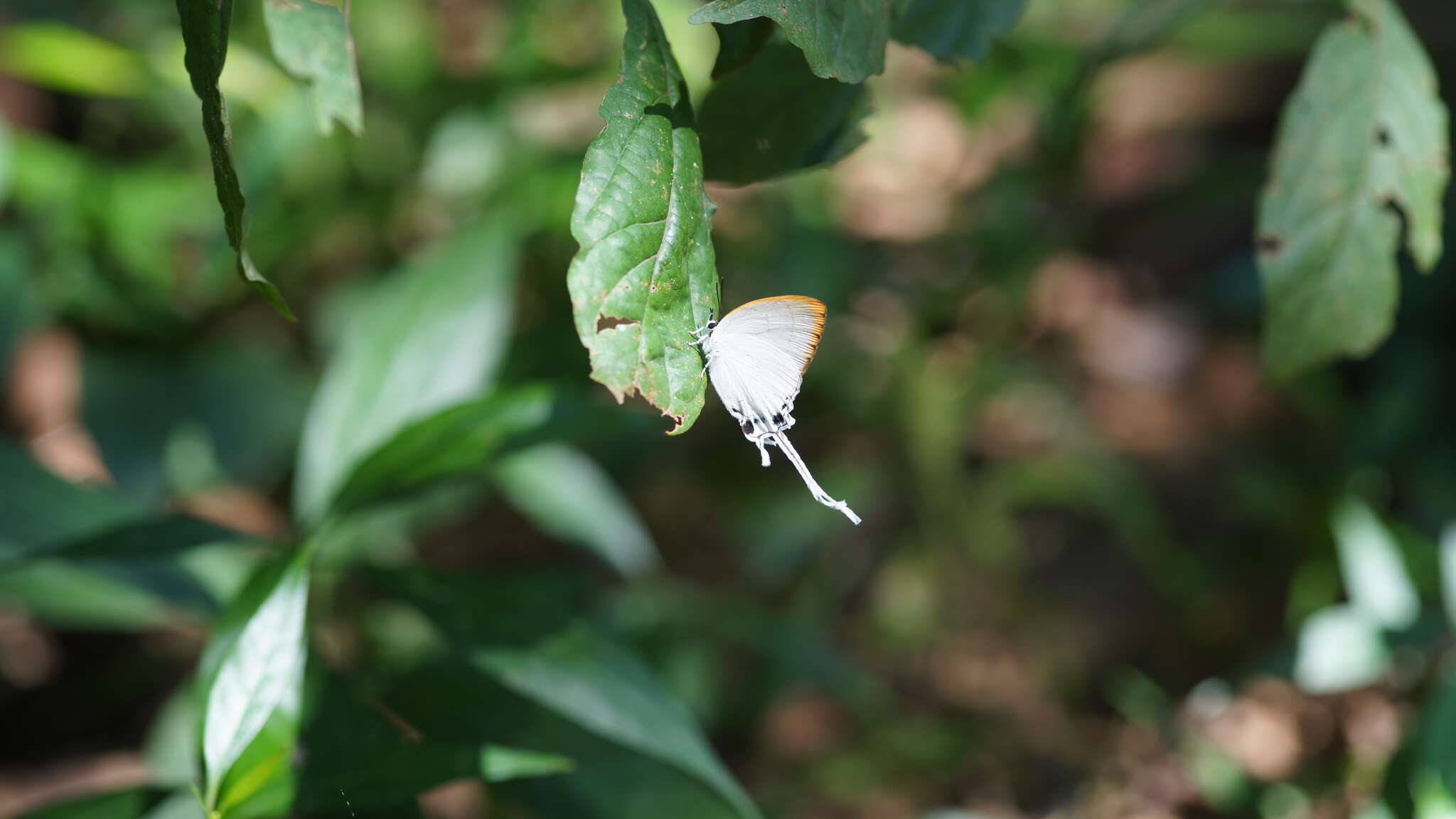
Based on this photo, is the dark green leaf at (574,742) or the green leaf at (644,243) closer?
the green leaf at (644,243)

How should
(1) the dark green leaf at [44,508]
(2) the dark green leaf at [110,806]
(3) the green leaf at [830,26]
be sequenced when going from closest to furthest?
(3) the green leaf at [830,26] → (2) the dark green leaf at [110,806] → (1) the dark green leaf at [44,508]

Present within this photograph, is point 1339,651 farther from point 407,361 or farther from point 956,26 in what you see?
point 407,361

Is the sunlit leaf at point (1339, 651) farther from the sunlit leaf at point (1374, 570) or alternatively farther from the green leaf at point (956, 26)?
the green leaf at point (956, 26)

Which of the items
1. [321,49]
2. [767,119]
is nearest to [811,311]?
[767,119]

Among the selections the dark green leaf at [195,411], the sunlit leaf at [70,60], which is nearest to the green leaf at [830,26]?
the dark green leaf at [195,411]

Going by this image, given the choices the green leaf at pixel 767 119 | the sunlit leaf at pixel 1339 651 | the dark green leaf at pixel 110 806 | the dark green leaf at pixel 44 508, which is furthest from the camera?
the sunlit leaf at pixel 1339 651

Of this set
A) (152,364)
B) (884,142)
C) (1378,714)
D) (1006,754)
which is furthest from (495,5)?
(1378,714)
